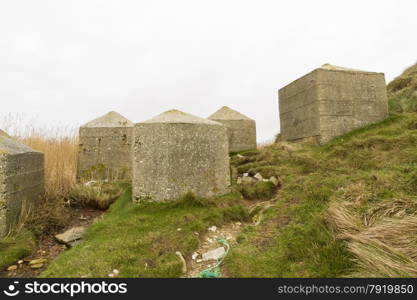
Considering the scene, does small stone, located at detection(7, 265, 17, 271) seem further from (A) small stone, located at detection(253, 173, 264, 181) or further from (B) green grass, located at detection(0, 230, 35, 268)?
(A) small stone, located at detection(253, 173, 264, 181)

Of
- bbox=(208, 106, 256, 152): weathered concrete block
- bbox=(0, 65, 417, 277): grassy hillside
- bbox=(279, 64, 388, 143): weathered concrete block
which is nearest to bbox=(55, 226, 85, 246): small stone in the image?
bbox=(0, 65, 417, 277): grassy hillside

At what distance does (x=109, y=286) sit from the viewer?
2.58m

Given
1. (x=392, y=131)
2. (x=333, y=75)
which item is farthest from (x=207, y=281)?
(x=333, y=75)

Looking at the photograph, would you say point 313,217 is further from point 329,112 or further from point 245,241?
point 329,112

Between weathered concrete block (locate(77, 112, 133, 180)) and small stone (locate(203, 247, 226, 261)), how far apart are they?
4.59 metres

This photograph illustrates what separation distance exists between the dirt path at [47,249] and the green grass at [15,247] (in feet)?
0.27

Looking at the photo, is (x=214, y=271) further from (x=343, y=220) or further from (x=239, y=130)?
(x=239, y=130)

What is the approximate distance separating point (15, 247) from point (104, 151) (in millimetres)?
3830

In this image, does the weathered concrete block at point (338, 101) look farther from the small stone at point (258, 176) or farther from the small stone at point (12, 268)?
the small stone at point (12, 268)

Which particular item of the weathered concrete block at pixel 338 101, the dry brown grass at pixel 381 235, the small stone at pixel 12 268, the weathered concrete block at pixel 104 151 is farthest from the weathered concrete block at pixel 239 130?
the small stone at pixel 12 268

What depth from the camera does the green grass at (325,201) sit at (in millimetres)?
2619

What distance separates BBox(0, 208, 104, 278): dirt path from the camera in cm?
347

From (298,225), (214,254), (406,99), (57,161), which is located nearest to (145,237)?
(214,254)

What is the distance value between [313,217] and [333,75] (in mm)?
5243
